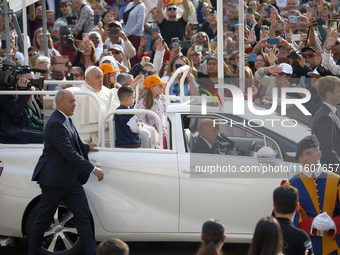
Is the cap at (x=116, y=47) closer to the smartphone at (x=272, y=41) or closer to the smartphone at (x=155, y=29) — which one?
the smartphone at (x=155, y=29)

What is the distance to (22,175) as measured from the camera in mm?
7254

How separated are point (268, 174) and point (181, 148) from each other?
2.95ft

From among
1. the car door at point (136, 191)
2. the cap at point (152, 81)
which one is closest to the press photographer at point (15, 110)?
the car door at point (136, 191)

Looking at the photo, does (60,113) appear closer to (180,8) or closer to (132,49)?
(132,49)

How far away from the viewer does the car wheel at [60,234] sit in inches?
282

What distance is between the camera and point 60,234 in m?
7.18

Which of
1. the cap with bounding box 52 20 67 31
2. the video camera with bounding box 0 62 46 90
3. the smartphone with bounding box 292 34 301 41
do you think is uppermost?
the cap with bounding box 52 20 67 31

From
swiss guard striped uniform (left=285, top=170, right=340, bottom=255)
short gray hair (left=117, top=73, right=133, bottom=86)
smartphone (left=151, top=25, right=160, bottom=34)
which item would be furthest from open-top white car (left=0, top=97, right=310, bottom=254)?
smartphone (left=151, top=25, right=160, bottom=34)

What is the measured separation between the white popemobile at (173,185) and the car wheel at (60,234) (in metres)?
0.01

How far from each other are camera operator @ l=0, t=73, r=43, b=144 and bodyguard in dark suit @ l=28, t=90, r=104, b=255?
70 centimetres

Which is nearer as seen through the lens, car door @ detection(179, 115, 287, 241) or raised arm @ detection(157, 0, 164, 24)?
car door @ detection(179, 115, 287, 241)

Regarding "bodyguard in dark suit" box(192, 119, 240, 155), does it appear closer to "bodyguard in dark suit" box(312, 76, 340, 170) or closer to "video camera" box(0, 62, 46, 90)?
"bodyguard in dark suit" box(312, 76, 340, 170)

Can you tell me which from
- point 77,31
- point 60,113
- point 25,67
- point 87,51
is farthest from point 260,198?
point 77,31

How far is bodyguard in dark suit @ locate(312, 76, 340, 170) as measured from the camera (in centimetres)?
646
